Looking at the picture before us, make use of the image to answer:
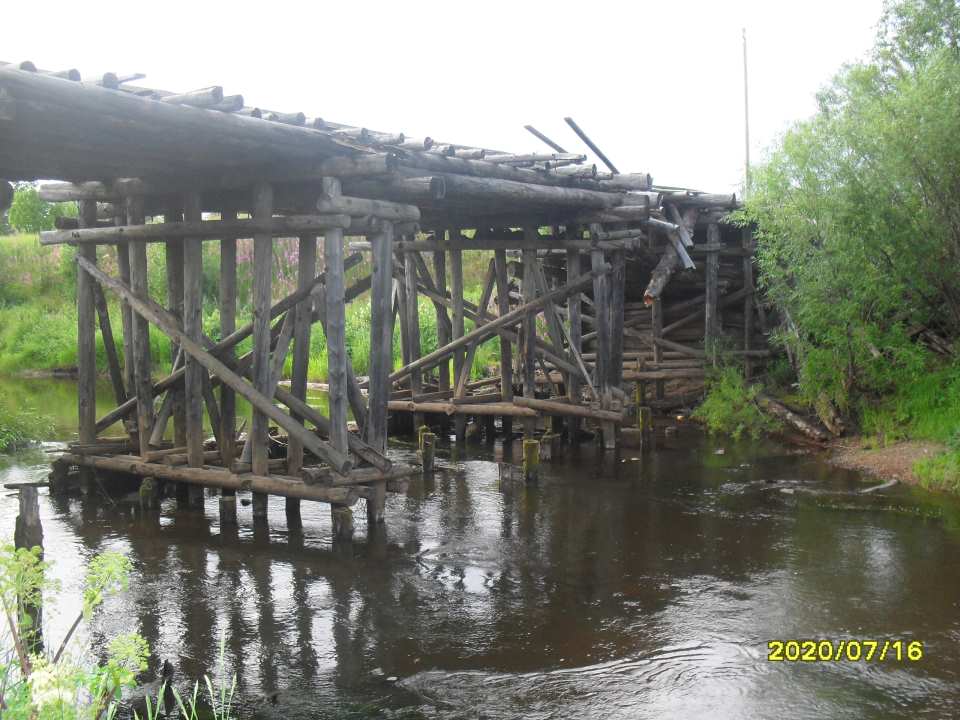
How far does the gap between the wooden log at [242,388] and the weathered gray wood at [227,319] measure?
0.37 metres

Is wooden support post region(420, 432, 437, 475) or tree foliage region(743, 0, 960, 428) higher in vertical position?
tree foliage region(743, 0, 960, 428)

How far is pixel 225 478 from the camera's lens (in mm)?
8047

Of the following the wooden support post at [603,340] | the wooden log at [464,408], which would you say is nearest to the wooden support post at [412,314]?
the wooden log at [464,408]

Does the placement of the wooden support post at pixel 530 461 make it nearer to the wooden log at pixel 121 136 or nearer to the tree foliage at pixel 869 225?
the tree foliage at pixel 869 225

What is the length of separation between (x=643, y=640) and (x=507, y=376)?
6485 millimetres

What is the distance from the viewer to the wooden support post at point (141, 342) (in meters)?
8.57

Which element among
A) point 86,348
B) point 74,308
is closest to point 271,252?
point 86,348

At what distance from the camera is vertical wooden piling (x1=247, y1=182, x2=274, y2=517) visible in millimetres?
7844

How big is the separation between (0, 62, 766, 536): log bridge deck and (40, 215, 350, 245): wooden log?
23 mm

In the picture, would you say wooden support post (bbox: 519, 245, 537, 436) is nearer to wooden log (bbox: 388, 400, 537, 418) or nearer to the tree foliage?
wooden log (bbox: 388, 400, 537, 418)

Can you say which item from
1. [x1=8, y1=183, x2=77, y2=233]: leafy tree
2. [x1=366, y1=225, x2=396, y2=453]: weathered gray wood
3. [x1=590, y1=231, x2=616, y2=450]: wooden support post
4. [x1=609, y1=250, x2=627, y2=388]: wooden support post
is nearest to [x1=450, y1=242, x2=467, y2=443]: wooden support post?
[x1=590, y1=231, x2=616, y2=450]: wooden support post

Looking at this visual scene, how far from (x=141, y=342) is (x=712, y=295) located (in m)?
Answer: 8.96

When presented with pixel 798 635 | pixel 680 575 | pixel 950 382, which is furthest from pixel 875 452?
pixel 798 635

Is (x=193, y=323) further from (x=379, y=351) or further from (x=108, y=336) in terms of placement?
(x=108, y=336)
